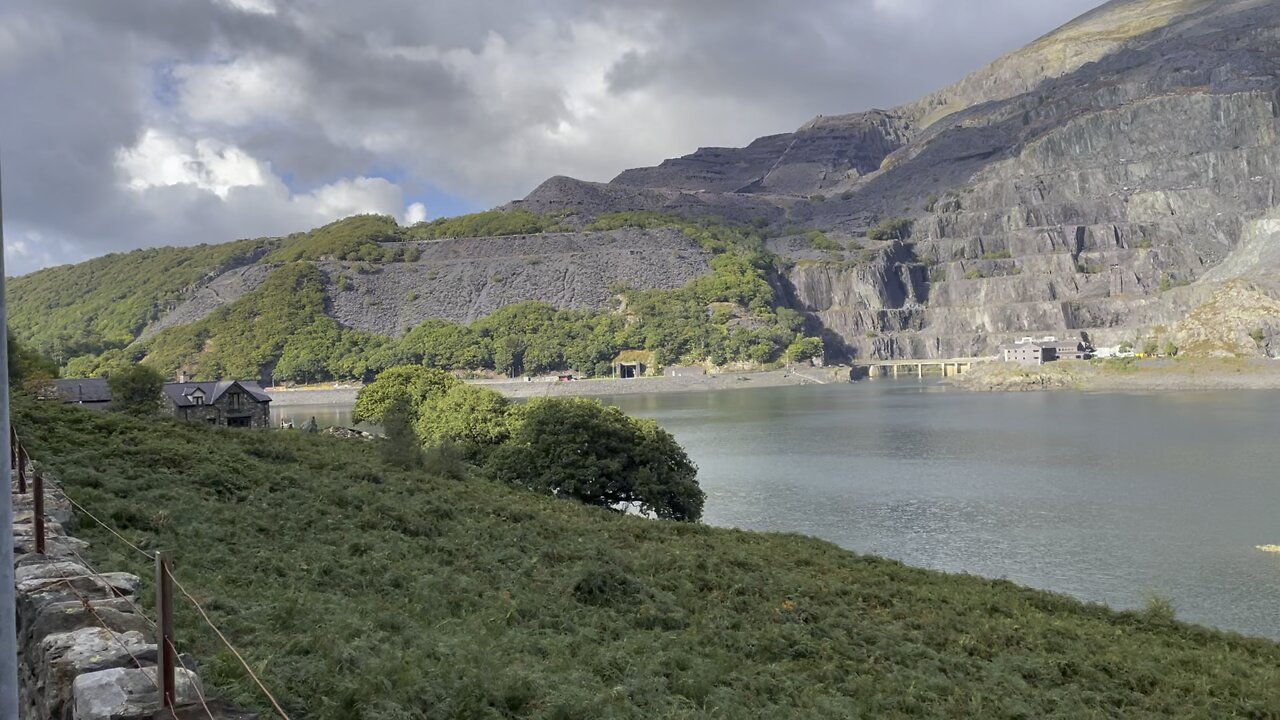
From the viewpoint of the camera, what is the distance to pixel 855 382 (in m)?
157

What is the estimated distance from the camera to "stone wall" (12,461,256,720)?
430 cm

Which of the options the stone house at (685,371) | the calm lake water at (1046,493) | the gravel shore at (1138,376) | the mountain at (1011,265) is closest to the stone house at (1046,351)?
the mountain at (1011,265)

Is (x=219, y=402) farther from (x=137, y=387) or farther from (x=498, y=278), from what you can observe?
(x=498, y=278)

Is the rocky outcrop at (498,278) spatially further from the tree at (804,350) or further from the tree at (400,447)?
the tree at (400,447)

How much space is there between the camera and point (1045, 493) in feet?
128

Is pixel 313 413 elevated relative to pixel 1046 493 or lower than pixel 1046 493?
elevated

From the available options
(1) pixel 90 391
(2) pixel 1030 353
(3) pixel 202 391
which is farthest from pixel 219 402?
(2) pixel 1030 353

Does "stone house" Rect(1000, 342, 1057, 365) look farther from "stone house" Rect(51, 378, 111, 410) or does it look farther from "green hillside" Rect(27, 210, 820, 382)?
"stone house" Rect(51, 378, 111, 410)

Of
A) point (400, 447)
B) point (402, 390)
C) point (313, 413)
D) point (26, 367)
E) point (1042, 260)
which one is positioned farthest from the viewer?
point (1042, 260)

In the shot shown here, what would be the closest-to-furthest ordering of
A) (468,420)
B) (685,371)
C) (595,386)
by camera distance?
1. (468,420)
2. (595,386)
3. (685,371)

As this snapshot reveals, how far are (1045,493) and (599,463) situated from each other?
2198cm

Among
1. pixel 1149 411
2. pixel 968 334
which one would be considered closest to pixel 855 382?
pixel 968 334

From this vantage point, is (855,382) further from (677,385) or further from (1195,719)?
(1195,719)

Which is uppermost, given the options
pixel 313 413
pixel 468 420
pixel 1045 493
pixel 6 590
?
pixel 6 590
